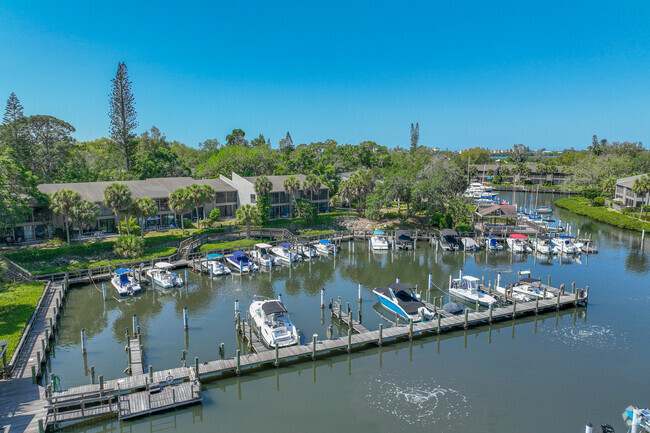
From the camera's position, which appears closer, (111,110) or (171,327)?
(171,327)

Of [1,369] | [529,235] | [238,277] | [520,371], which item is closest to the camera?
[1,369]

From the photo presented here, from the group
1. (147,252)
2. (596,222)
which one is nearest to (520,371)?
(147,252)

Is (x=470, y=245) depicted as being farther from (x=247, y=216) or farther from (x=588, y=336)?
(x=247, y=216)

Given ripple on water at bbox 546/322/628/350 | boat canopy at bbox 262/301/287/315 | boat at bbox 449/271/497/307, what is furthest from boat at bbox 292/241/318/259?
ripple on water at bbox 546/322/628/350

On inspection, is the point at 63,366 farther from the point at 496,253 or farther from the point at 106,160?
the point at 106,160

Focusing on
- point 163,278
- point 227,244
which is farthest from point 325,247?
point 163,278

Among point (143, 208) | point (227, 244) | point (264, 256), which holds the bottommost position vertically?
point (264, 256)
